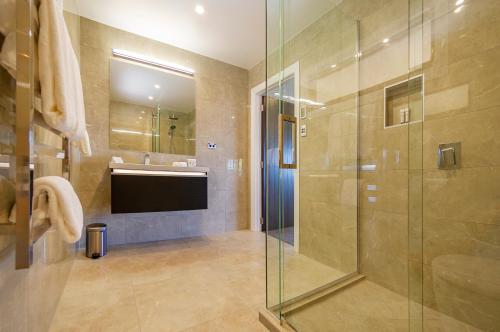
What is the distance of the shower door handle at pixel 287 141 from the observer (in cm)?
139

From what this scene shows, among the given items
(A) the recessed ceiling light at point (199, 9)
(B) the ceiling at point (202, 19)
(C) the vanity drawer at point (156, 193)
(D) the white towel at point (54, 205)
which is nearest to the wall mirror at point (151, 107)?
(B) the ceiling at point (202, 19)

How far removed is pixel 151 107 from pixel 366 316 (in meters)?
2.85

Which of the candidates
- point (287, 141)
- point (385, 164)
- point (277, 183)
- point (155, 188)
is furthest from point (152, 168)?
point (385, 164)

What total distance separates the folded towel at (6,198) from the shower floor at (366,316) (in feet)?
4.27

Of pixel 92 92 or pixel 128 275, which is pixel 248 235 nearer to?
pixel 128 275

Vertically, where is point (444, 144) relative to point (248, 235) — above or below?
above

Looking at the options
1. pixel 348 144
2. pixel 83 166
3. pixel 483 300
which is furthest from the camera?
pixel 83 166

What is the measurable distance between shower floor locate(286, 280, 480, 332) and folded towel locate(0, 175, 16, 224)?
1301mm

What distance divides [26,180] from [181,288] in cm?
136

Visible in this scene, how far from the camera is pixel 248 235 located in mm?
3031

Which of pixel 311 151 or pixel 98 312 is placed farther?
pixel 311 151

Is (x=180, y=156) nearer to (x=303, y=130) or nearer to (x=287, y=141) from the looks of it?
(x=303, y=130)

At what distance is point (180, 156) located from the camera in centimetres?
290

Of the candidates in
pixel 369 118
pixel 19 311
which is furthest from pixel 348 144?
pixel 19 311
